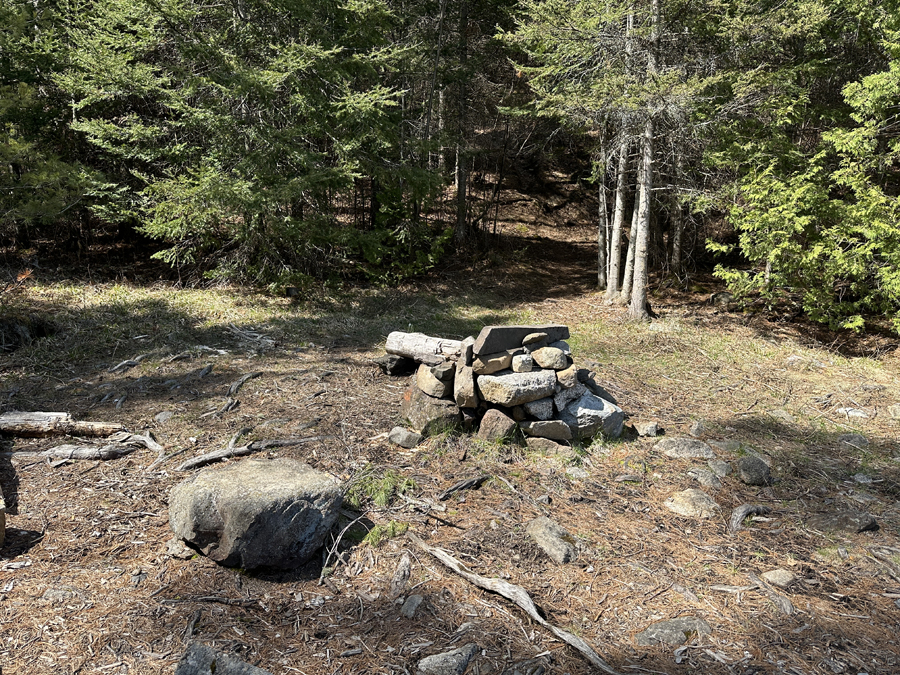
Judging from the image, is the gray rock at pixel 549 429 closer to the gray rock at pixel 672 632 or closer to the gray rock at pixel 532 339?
the gray rock at pixel 532 339

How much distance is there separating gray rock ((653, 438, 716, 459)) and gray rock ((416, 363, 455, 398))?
8.31 ft

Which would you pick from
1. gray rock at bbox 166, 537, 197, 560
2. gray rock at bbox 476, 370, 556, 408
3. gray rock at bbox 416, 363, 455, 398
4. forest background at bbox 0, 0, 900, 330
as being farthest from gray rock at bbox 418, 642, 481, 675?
forest background at bbox 0, 0, 900, 330

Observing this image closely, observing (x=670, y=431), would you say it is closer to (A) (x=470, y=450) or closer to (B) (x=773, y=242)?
(A) (x=470, y=450)

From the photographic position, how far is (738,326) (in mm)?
13336

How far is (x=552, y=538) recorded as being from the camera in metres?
4.76

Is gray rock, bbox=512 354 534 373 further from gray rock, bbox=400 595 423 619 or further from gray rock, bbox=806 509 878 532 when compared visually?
Result: gray rock, bbox=806 509 878 532

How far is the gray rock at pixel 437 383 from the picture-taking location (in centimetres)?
645

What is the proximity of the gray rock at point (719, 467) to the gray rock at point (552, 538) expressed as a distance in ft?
7.37

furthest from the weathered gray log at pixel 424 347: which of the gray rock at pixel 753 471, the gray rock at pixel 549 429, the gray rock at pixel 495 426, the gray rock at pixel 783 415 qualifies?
the gray rock at pixel 783 415

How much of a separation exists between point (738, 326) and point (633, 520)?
31.8 ft

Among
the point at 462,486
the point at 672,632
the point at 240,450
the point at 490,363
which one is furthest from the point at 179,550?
the point at 672,632

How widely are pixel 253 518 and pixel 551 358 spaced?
3.62 meters

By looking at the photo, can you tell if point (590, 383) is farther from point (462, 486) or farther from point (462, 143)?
point (462, 143)

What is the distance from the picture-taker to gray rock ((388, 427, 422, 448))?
630 cm
